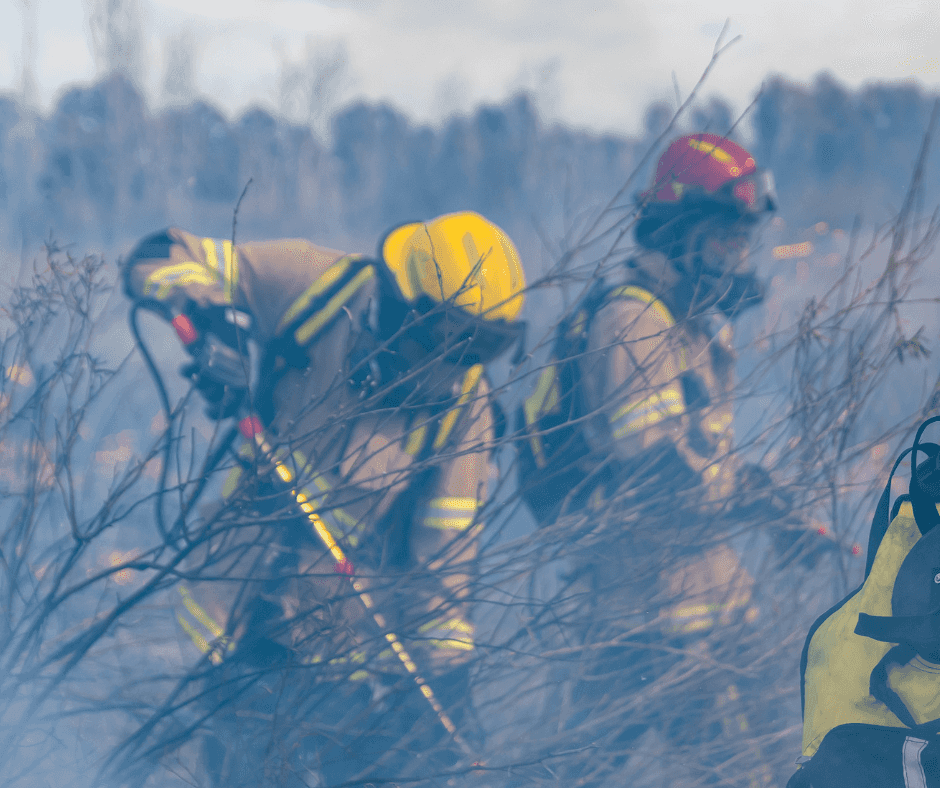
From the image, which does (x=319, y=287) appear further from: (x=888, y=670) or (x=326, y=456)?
(x=888, y=670)

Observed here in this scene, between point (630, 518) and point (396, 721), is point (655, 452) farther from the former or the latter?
point (396, 721)

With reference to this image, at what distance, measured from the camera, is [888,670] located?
60.0 inches

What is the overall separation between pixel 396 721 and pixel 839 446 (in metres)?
1.60

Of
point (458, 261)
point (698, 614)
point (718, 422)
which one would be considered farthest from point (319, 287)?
point (698, 614)

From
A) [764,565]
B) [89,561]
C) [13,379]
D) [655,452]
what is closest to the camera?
[13,379]

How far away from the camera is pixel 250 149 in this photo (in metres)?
20.9

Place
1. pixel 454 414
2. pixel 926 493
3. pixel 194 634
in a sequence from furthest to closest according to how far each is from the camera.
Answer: pixel 454 414
pixel 194 634
pixel 926 493

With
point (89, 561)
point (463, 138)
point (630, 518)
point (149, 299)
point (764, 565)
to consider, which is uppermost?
point (463, 138)

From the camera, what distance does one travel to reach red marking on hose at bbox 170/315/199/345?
2252mm

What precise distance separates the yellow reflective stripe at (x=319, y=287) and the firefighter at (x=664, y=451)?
73 cm

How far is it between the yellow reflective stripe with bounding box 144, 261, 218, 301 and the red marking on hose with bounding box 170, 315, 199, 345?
10cm

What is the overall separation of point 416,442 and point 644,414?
0.74m

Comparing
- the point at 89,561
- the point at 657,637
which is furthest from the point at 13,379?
the point at 89,561

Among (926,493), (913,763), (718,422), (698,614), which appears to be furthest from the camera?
(718,422)
